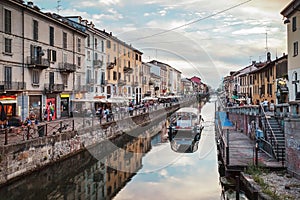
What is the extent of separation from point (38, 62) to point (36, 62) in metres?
0.28

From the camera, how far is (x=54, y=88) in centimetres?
3008

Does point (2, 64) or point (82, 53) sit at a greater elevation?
point (82, 53)

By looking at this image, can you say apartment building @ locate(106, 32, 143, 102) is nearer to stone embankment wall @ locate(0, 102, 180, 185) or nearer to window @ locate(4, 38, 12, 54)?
stone embankment wall @ locate(0, 102, 180, 185)

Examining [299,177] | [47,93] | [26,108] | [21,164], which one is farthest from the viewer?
[47,93]

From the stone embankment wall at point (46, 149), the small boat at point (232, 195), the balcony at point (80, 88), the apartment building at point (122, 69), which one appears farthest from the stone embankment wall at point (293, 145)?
the apartment building at point (122, 69)

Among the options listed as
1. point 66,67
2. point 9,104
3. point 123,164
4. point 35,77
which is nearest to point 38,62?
point 35,77

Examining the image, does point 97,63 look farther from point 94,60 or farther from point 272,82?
point 272,82

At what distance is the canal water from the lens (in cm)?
1463

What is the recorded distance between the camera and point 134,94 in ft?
196

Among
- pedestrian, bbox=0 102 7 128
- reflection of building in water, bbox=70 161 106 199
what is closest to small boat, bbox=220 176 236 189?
reflection of building in water, bbox=70 161 106 199

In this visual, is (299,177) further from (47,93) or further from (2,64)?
(47,93)

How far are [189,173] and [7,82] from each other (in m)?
15.1

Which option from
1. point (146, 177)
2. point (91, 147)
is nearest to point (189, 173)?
point (146, 177)

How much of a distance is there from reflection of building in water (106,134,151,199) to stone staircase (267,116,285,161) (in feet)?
25.7
